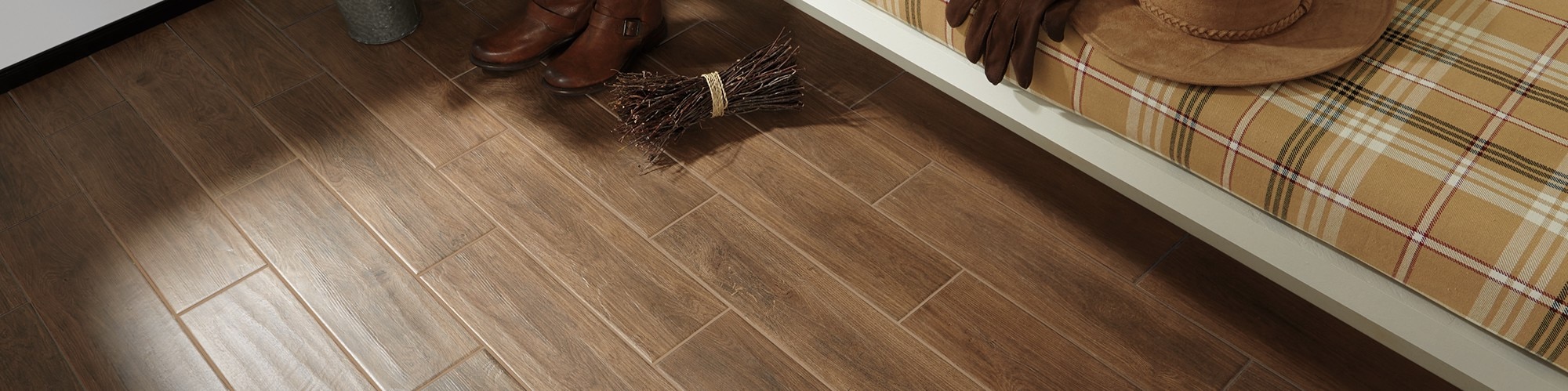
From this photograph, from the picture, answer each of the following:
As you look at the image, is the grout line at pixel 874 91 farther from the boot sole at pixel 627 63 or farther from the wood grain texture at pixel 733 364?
the wood grain texture at pixel 733 364

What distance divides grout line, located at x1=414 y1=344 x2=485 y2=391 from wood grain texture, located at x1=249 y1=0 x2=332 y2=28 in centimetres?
128

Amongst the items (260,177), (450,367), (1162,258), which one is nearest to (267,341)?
(450,367)

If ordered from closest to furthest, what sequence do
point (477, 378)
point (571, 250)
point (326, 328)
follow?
point (477, 378) < point (326, 328) < point (571, 250)

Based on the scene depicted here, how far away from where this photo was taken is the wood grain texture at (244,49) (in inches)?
97.7

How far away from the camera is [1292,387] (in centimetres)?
176

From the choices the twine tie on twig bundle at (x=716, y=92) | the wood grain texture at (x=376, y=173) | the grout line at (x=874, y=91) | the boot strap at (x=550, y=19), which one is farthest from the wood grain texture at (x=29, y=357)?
the grout line at (x=874, y=91)

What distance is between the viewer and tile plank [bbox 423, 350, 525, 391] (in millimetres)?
1808

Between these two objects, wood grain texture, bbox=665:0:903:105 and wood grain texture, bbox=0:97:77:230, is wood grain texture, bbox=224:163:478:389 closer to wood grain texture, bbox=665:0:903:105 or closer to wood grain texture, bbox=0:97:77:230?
wood grain texture, bbox=0:97:77:230

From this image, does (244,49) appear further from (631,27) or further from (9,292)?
(631,27)

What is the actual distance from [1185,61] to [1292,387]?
2.00 feet

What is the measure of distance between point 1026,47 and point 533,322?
3.25 feet

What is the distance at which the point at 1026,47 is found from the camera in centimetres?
169

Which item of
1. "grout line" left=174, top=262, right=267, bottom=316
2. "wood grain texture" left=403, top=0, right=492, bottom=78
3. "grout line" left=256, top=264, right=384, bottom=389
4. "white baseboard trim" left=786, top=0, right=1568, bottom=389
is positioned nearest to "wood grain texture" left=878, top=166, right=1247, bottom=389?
"white baseboard trim" left=786, top=0, right=1568, bottom=389

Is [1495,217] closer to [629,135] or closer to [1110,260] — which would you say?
[1110,260]
